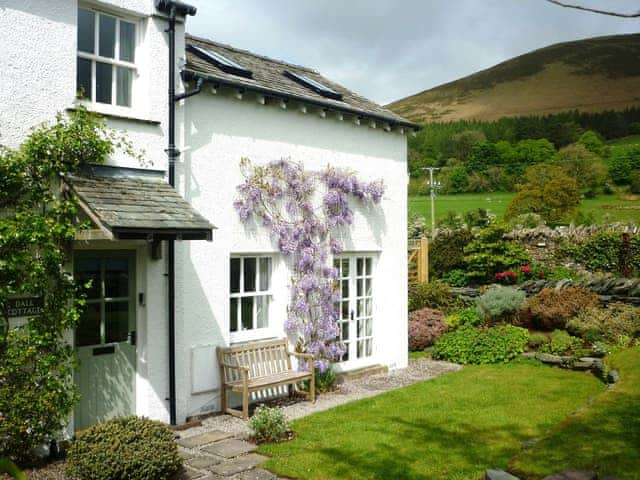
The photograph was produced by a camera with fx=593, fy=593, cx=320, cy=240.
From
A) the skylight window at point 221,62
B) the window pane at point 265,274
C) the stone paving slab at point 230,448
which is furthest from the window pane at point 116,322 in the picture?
the skylight window at point 221,62

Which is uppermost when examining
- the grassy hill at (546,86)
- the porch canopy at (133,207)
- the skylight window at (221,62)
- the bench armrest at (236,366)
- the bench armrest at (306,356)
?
the grassy hill at (546,86)

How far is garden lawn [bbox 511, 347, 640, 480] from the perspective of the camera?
19.0 ft

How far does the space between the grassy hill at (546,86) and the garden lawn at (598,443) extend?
2447 inches

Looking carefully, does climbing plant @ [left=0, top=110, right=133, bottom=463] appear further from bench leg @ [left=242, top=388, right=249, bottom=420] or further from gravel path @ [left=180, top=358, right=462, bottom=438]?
bench leg @ [left=242, top=388, right=249, bottom=420]

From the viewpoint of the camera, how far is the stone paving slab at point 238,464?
6637 millimetres

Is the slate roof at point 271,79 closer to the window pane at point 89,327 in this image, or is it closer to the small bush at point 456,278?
the window pane at point 89,327

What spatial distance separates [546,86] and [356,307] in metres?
78.9

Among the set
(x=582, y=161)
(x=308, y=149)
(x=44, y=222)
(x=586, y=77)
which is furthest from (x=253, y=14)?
(x=586, y=77)

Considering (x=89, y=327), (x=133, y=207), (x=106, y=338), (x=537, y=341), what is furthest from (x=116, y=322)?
(x=537, y=341)

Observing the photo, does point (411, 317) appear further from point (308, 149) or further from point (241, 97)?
→ point (241, 97)

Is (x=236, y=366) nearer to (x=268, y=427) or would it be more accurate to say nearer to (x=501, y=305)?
(x=268, y=427)

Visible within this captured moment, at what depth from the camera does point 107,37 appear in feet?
26.1

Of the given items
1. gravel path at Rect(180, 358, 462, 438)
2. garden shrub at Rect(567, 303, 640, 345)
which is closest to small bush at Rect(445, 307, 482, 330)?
gravel path at Rect(180, 358, 462, 438)

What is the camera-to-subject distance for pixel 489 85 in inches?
3674
